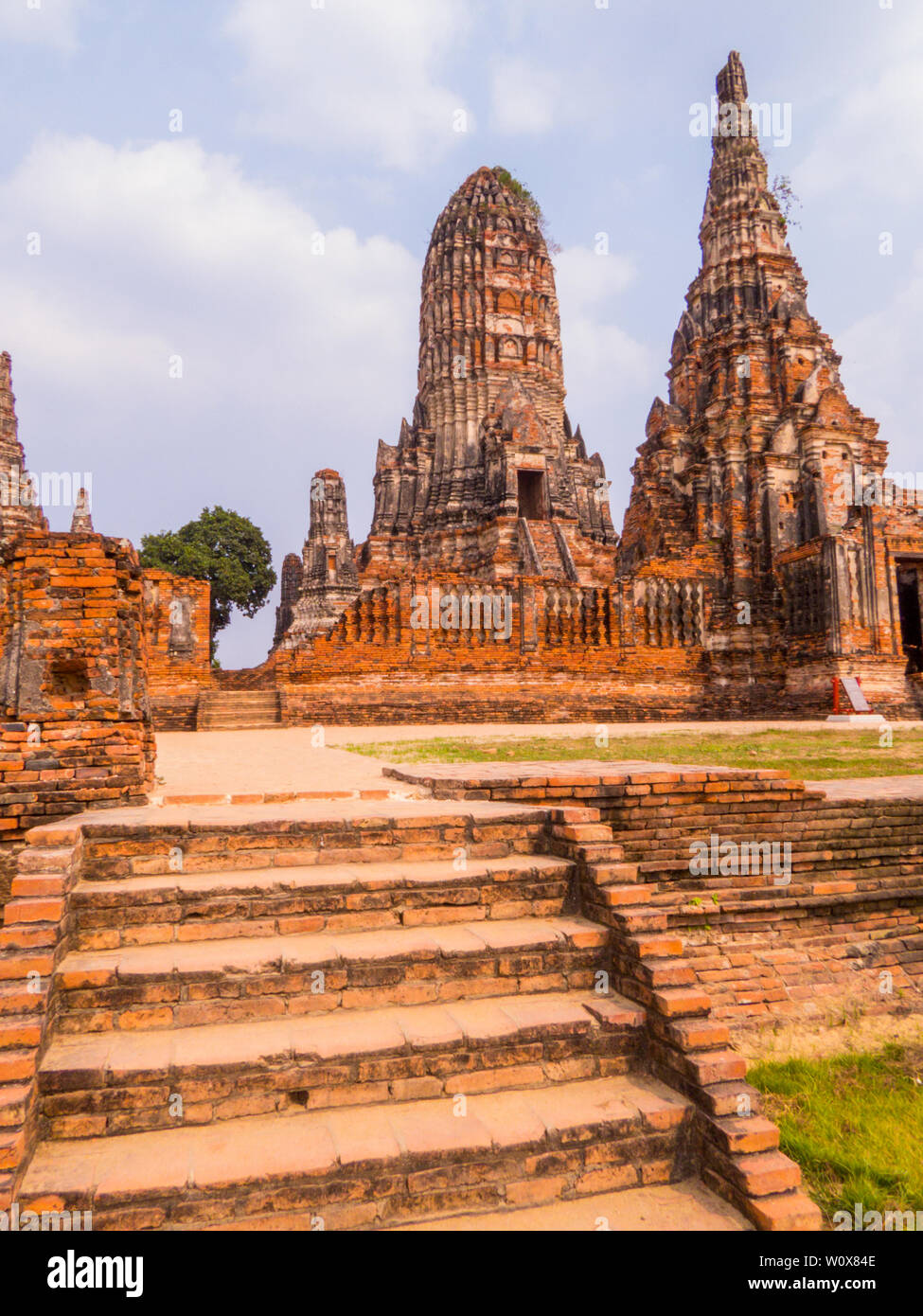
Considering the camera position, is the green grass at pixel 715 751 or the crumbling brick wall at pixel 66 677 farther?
the green grass at pixel 715 751

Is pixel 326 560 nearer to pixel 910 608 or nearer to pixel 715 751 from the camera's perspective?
pixel 910 608

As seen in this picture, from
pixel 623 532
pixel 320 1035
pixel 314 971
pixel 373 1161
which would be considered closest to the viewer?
pixel 373 1161

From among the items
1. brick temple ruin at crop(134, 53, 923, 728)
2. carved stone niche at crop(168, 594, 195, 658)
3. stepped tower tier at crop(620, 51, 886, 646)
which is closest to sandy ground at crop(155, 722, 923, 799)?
carved stone niche at crop(168, 594, 195, 658)

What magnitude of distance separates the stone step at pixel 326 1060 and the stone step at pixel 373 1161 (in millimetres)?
54

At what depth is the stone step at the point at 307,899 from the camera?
3070 millimetres

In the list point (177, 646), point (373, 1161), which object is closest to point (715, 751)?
point (373, 1161)

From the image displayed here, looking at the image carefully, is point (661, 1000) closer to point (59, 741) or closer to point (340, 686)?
point (59, 741)

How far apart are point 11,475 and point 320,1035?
27.5 m

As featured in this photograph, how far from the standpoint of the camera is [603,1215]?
240 centimetres

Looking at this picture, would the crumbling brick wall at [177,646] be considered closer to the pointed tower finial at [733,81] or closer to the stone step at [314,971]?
the stone step at [314,971]

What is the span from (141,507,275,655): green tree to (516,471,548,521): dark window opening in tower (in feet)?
48.9

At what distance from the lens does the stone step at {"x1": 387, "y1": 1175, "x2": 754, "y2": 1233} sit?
2346 mm

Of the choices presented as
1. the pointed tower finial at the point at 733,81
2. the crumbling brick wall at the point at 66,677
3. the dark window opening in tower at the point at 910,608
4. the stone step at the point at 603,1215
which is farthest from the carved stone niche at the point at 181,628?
the pointed tower finial at the point at 733,81
